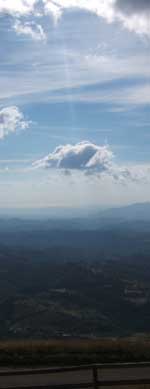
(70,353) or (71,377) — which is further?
(70,353)

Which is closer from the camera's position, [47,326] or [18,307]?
[47,326]

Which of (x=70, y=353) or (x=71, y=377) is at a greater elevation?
(x=70, y=353)

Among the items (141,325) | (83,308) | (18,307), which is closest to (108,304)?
(83,308)

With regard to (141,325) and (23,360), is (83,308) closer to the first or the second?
(141,325)

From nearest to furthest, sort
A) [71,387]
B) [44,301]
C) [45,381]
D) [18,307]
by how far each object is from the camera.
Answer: [71,387] < [45,381] < [18,307] < [44,301]

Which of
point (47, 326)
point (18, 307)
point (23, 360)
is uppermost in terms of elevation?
point (18, 307)

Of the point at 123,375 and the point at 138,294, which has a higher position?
the point at 138,294

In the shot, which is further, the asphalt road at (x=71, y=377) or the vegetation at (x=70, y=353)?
the vegetation at (x=70, y=353)

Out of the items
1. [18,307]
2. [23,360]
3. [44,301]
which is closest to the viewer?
[23,360]

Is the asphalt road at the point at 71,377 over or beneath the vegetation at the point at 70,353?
beneath

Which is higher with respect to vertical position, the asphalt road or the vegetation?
the vegetation

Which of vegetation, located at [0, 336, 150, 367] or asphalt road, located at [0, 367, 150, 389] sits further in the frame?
vegetation, located at [0, 336, 150, 367]
